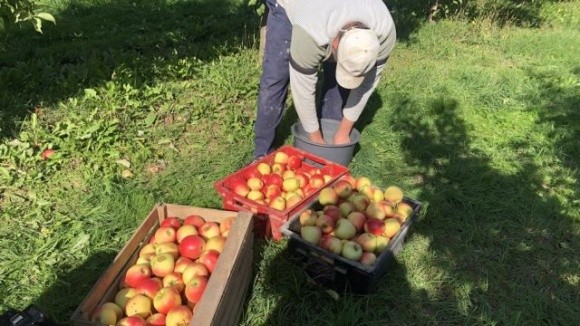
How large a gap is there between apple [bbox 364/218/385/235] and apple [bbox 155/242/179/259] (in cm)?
109


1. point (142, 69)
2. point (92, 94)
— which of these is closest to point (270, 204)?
point (92, 94)

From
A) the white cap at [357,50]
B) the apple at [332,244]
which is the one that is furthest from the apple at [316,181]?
the white cap at [357,50]

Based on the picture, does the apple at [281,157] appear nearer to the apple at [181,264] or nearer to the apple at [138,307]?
the apple at [181,264]

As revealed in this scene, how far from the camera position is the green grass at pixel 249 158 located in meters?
2.69

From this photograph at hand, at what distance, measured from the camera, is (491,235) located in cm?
326

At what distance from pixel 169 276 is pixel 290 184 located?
3.63 feet

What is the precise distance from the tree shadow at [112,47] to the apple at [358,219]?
2690 millimetres

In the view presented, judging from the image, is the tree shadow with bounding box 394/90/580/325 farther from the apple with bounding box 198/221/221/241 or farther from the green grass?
the apple with bounding box 198/221/221/241

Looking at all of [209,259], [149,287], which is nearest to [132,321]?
[149,287]

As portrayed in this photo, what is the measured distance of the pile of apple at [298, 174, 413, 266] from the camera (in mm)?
2562

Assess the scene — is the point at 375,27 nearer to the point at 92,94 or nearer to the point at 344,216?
the point at 344,216

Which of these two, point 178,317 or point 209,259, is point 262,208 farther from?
point 178,317

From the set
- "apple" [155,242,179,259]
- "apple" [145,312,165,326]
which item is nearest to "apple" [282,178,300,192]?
"apple" [155,242,179,259]

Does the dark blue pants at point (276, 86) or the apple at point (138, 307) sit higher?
the dark blue pants at point (276, 86)
